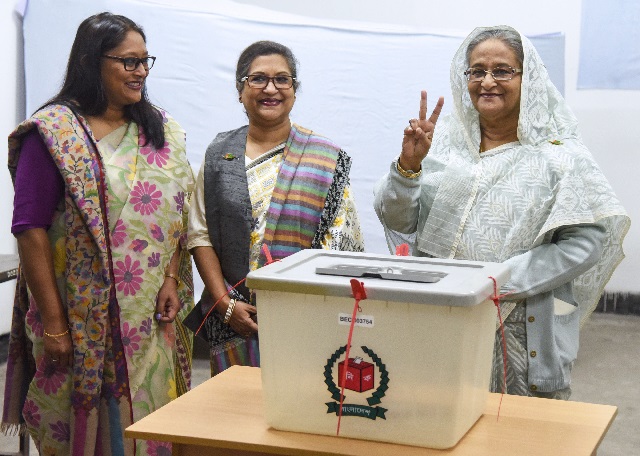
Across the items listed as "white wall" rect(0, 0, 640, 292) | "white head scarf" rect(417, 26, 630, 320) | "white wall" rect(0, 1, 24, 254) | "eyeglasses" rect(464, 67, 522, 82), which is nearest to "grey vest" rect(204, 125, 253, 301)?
"white head scarf" rect(417, 26, 630, 320)

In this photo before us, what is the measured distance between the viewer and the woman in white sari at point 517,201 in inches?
78.5

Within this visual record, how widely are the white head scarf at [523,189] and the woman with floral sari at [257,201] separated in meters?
0.32

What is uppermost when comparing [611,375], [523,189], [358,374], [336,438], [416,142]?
[416,142]

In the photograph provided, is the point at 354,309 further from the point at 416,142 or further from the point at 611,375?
the point at 611,375

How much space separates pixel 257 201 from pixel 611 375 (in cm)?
279

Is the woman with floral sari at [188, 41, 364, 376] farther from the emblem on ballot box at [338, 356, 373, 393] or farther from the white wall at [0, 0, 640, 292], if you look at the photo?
the white wall at [0, 0, 640, 292]

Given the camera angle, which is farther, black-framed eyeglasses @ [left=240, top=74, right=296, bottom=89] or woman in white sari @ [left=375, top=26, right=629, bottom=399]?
black-framed eyeglasses @ [left=240, top=74, right=296, bottom=89]

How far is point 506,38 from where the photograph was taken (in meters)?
2.12

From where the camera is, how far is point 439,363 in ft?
4.55

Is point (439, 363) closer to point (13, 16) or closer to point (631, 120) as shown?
point (13, 16)

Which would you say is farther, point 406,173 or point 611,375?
point 611,375

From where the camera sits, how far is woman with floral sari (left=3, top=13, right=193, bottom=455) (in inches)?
89.5

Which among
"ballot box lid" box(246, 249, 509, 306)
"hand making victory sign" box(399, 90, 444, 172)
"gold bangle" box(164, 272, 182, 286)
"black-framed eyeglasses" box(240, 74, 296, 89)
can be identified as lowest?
"gold bangle" box(164, 272, 182, 286)

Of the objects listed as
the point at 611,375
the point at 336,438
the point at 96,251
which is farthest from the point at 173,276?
the point at 611,375
